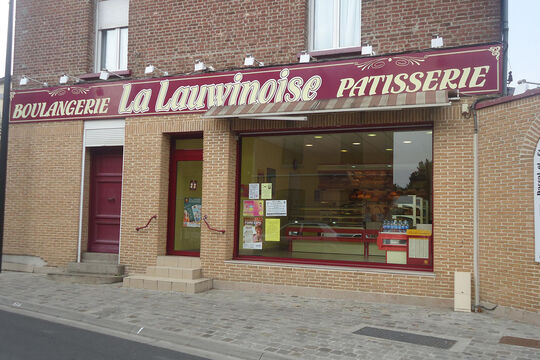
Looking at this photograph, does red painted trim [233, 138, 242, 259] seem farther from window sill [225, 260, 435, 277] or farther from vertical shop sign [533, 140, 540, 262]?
vertical shop sign [533, 140, 540, 262]

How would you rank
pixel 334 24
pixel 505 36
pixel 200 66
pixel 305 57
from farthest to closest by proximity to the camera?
pixel 200 66
pixel 334 24
pixel 305 57
pixel 505 36

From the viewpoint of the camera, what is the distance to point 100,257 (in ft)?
38.2

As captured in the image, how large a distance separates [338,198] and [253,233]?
207 centimetres

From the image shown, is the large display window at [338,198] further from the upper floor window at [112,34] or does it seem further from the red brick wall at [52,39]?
the red brick wall at [52,39]

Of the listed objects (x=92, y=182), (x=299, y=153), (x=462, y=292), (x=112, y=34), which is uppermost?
(x=112, y=34)

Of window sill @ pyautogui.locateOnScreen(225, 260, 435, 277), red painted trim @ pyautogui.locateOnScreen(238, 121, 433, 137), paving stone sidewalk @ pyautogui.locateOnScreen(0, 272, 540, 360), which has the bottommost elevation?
paving stone sidewalk @ pyautogui.locateOnScreen(0, 272, 540, 360)

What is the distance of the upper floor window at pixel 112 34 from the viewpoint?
12141 millimetres

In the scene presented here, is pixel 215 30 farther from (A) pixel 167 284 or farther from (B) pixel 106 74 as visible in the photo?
(A) pixel 167 284

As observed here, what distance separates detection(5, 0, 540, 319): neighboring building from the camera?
8461 millimetres

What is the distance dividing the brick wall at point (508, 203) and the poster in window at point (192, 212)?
6.10 meters

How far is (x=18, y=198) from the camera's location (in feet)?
41.1

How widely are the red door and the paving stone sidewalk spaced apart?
1.95m

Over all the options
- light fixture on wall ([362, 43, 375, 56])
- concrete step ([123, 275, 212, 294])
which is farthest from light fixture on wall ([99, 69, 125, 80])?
light fixture on wall ([362, 43, 375, 56])

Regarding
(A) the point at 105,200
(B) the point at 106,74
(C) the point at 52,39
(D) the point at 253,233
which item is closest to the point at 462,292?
(D) the point at 253,233
